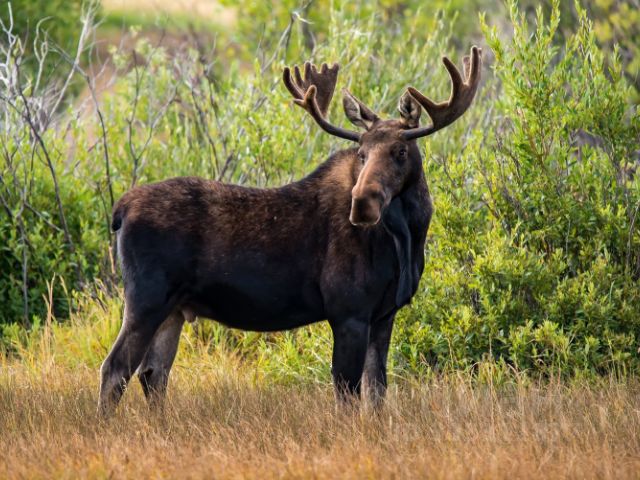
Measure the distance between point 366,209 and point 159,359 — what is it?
168cm

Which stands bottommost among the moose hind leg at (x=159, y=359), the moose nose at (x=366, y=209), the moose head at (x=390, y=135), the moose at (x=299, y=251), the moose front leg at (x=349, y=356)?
the moose hind leg at (x=159, y=359)

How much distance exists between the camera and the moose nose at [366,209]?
6.07m

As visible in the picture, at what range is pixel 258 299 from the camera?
656 centimetres

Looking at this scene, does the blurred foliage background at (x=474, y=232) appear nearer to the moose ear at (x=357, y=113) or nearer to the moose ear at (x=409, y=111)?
the moose ear at (x=357, y=113)

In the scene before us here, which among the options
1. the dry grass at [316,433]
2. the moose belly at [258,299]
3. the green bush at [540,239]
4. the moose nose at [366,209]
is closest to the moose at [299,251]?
the moose belly at [258,299]

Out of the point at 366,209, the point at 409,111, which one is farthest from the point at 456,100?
the point at 366,209

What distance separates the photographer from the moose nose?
6.07 meters

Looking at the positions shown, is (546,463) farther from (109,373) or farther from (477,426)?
(109,373)

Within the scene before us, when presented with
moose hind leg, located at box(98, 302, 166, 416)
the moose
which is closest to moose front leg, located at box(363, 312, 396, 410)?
the moose

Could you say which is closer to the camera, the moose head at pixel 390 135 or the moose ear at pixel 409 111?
the moose head at pixel 390 135

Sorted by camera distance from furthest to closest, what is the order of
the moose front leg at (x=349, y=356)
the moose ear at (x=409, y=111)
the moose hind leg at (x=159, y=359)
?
1. the moose hind leg at (x=159, y=359)
2. the moose ear at (x=409, y=111)
3. the moose front leg at (x=349, y=356)

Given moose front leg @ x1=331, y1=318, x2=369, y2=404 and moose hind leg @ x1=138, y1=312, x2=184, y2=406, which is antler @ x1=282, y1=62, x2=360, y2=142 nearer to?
moose front leg @ x1=331, y1=318, x2=369, y2=404

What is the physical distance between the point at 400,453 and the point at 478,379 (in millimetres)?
1879

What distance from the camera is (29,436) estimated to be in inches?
240
